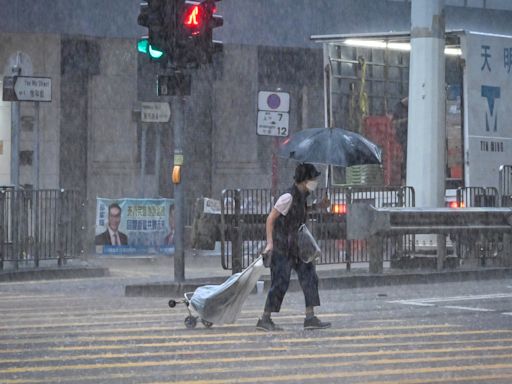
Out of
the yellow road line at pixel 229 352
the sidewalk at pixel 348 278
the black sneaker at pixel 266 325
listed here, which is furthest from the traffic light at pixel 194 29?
the yellow road line at pixel 229 352

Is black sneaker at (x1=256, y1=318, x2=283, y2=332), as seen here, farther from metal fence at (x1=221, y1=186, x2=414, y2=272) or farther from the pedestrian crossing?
metal fence at (x1=221, y1=186, x2=414, y2=272)

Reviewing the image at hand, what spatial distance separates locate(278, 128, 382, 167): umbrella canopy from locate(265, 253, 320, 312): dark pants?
19.4 ft

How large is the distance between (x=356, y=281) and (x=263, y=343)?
6.82 metres

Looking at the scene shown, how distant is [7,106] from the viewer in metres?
29.1

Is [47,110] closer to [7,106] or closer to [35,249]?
[7,106]

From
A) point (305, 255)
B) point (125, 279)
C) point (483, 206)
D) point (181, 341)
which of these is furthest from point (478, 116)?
point (181, 341)

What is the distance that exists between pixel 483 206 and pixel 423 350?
10474 millimetres

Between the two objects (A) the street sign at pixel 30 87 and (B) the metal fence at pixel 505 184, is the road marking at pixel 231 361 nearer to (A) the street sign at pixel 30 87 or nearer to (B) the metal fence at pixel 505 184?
(B) the metal fence at pixel 505 184

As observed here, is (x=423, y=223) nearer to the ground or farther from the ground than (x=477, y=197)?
nearer to the ground

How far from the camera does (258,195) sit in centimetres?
1898

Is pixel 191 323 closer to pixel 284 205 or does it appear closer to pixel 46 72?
pixel 284 205

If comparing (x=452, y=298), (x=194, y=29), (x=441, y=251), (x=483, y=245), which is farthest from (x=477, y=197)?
(x=194, y=29)

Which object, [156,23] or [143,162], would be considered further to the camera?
[143,162]

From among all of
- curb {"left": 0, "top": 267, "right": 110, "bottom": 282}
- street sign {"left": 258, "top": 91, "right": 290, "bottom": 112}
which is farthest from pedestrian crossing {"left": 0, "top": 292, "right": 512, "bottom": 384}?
street sign {"left": 258, "top": 91, "right": 290, "bottom": 112}
